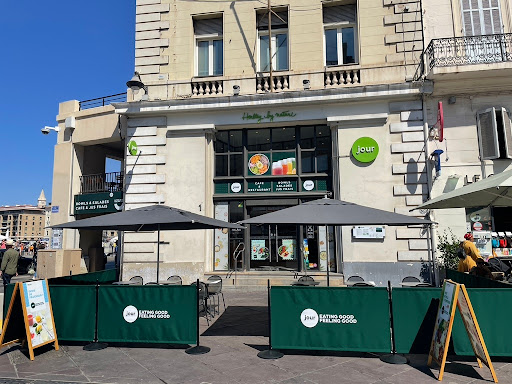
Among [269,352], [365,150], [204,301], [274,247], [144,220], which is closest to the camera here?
[269,352]

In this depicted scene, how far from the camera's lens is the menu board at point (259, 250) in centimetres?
1387

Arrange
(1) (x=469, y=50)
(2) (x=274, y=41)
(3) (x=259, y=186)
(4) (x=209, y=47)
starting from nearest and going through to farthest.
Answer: (1) (x=469, y=50)
(3) (x=259, y=186)
(2) (x=274, y=41)
(4) (x=209, y=47)

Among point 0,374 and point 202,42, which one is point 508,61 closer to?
point 202,42

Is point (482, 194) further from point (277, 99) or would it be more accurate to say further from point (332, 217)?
point (277, 99)

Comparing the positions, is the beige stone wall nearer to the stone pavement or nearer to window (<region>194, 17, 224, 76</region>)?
window (<region>194, 17, 224, 76</region>)

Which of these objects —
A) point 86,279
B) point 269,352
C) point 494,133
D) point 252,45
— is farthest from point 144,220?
point 494,133

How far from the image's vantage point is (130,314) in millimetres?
6684

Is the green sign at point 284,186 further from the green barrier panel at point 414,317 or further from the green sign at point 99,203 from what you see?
the green barrier panel at point 414,317

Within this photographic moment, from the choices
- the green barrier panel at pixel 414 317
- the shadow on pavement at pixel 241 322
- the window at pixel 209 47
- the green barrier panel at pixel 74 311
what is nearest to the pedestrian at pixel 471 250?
the green barrier panel at pixel 414 317

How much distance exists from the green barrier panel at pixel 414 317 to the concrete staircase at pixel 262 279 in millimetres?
6600

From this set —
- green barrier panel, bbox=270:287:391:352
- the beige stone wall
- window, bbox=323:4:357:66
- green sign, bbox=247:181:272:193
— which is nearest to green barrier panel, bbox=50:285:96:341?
green barrier panel, bbox=270:287:391:352

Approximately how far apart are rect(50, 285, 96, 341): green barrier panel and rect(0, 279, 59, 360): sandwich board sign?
0.14m

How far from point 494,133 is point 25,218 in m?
195

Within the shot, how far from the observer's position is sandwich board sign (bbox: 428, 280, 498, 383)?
17.3 feet
